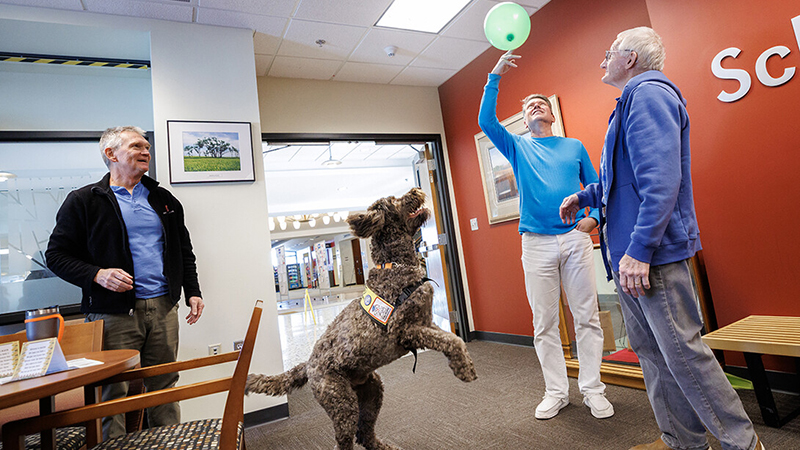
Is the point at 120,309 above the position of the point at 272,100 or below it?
below

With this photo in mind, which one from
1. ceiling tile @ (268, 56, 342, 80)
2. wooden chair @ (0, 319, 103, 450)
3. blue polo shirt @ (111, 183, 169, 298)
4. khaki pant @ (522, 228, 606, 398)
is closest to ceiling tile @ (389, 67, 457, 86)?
ceiling tile @ (268, 56, 342, 80)

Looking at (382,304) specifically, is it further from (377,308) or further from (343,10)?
(343,10)

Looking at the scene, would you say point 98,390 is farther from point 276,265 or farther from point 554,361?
point 276,265

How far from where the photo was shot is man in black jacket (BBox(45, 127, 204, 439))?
187 centimetres

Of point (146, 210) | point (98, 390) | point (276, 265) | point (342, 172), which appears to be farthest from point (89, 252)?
point (276, 265)

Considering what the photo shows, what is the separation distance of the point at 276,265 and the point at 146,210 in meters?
12.8

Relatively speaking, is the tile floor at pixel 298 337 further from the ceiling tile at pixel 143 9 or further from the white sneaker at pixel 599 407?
the white sneaker at pixel 599 407

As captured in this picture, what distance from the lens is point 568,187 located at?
2.16 metres

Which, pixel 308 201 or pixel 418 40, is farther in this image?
pixel 308 201

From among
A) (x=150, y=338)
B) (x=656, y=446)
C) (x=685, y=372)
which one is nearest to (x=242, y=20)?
(x=150, y=338)

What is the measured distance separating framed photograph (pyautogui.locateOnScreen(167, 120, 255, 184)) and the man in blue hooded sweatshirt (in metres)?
2.42

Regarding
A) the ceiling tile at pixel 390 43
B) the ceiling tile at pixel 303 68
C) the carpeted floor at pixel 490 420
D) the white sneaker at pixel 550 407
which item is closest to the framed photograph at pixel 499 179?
the ceiling tile at pixel 390 43

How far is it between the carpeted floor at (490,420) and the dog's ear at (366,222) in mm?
1148

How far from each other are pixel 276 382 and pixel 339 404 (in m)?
0.25
